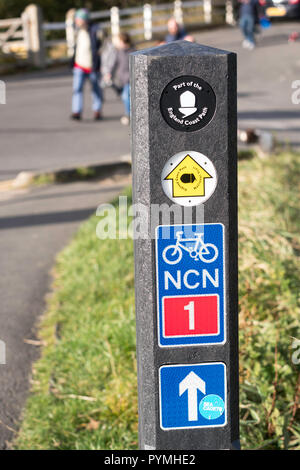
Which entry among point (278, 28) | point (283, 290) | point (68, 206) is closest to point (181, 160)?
point (283, 290)

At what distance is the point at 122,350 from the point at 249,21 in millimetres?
22285

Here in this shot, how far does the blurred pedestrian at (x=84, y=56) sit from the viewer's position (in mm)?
13508

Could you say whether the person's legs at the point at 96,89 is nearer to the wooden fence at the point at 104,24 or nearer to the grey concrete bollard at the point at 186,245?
the wooden fence at the point at 104,24

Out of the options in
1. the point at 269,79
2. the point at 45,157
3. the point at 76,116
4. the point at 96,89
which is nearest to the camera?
the point at 45,157

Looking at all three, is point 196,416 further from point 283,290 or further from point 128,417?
point 283,290

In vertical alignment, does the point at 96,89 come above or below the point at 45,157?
above

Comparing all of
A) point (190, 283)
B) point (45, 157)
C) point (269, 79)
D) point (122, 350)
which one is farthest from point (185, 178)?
point (269, 79)

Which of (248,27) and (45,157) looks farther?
(248,27)

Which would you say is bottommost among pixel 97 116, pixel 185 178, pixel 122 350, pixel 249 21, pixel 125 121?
pixel 122 350

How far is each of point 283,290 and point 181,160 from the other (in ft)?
7.07

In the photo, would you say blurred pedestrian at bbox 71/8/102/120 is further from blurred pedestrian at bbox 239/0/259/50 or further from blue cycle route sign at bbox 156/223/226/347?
blurred pedestrian at bbox 239/0/259/50

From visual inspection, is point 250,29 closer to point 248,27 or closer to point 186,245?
point 248,27

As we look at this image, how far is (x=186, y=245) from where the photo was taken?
99.1 inches

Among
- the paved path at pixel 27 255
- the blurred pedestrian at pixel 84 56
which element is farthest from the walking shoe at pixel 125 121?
the paved path at pixel 27 255
